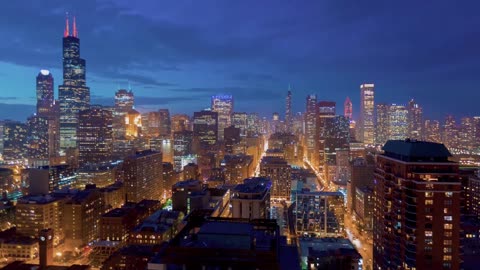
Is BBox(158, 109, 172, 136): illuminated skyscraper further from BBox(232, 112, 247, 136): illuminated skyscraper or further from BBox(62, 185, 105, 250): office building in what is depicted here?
BBox(62, 185, 105, 250): office building

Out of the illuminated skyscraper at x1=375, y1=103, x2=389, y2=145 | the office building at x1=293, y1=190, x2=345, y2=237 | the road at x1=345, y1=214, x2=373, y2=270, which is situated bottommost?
the road at x1=345, y1=214, x2=373, y2=270

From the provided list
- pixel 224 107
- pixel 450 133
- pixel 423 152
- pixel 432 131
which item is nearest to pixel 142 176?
pixel 423 152

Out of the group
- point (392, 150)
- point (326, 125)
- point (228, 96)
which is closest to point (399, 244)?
point (392, 150)

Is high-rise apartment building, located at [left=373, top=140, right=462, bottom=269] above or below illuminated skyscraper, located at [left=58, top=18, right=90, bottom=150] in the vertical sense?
below

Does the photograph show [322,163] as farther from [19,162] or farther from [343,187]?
[19,162]

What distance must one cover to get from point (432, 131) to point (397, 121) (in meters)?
11.1

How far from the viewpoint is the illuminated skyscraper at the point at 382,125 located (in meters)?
125

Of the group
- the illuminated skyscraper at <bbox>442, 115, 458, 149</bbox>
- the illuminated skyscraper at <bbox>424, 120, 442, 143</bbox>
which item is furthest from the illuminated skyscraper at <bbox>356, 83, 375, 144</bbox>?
the illuminated skyscraper at <bbox>442, 115, 458, 149</bbox>

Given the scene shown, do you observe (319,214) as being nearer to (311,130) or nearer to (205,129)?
(205,129)

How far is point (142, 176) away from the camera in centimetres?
6284

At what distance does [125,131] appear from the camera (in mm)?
130500

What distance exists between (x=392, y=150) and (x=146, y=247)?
20.5 m

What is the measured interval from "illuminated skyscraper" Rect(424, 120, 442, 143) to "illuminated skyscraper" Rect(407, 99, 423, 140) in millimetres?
1733

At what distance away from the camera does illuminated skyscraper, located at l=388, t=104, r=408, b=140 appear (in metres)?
122
